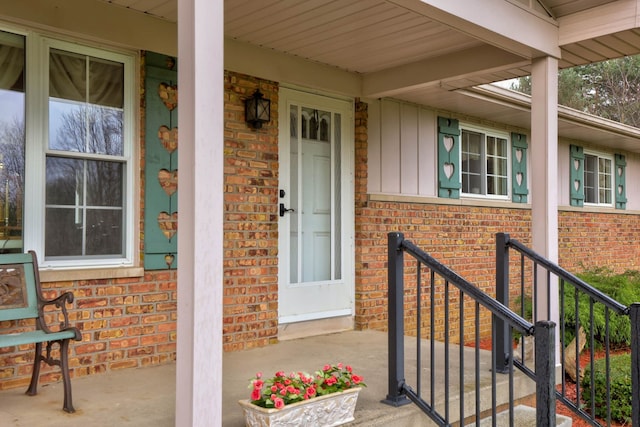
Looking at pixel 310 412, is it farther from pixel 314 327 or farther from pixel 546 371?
pixel 314 327

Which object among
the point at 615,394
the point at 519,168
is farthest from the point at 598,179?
the point at 615,394

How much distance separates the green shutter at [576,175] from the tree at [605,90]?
51.0 feet

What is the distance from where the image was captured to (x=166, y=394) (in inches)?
135

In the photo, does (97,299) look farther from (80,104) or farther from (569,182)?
(569,182)

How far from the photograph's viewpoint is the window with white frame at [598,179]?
9414mm

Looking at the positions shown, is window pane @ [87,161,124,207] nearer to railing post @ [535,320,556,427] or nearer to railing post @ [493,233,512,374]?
railing post @ [493,233,512,374]

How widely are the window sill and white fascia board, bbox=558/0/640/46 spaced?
3.63 meters

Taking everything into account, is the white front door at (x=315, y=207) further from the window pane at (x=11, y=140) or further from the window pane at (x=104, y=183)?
the window pane at (x=11, y=140)

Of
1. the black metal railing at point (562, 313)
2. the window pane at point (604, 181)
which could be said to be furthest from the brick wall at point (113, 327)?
the window pane at point (604, 181)

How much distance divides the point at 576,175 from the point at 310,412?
7.57 metres

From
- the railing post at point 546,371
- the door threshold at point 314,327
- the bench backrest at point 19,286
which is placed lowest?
the door threshold at point 314,327

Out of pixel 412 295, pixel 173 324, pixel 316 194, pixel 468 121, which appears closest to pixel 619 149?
pixel 468 121

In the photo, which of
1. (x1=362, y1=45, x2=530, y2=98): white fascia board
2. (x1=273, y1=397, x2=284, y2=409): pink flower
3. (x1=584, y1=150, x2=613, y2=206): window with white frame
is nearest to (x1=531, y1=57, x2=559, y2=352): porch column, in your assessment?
(x1=362, y1=45, x2=530, y2=98): white fascia board

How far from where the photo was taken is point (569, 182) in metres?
8.83
